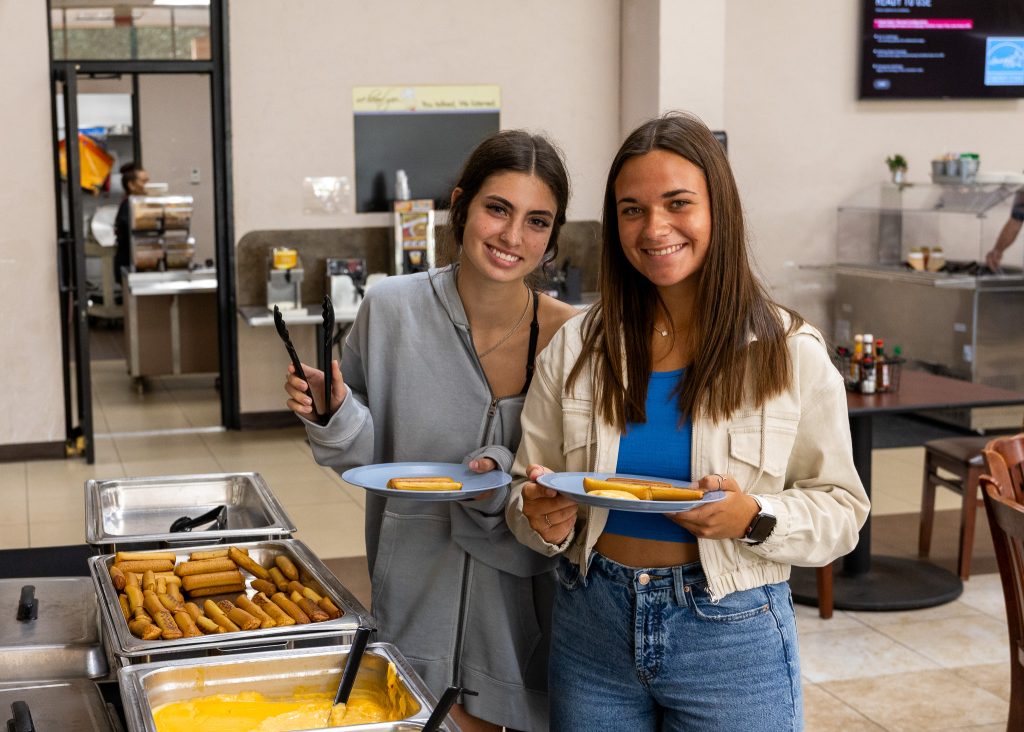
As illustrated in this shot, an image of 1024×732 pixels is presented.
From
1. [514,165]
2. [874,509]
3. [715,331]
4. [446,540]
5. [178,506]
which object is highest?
[514,165]

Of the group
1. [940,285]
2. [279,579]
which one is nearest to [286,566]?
[279,579]

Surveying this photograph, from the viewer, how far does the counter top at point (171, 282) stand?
8.54 m

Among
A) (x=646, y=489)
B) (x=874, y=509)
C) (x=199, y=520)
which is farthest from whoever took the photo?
(x=874, y=509)

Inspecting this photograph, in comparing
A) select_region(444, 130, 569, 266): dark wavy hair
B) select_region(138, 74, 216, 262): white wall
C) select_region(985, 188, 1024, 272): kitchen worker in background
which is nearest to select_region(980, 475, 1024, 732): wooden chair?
select_region(444, 130, 569, 266): dark wavy hair

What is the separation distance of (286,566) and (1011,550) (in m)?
1.53

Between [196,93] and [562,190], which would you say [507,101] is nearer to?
[196,93]

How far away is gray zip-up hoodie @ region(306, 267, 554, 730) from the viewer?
2.09 metres

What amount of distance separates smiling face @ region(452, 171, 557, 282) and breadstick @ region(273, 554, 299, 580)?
2.09 feet

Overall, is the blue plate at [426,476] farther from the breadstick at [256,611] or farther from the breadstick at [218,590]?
the breadstick at [218,590]

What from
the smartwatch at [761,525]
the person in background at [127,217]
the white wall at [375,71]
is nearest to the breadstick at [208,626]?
the smartwatch at [761,525]

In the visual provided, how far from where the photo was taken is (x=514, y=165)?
2053mm

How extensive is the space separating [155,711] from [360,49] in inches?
249

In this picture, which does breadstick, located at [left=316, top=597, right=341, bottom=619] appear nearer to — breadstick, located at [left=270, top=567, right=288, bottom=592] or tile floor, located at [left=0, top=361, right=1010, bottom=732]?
breadstick, located at [left=270, top=567, right=288, bottom=592]

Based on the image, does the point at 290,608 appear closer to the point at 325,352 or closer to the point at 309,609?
the point at 309,609
